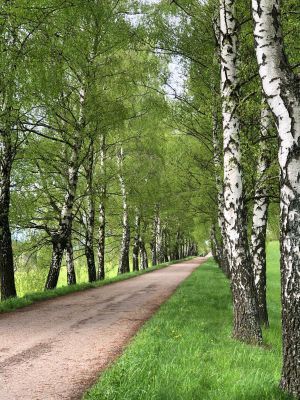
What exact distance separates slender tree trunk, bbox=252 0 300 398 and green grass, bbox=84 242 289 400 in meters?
0.54

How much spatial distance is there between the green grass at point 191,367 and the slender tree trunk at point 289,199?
0.54 meters

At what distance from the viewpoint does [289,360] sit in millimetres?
5148

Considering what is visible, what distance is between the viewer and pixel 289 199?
5078 millimetres

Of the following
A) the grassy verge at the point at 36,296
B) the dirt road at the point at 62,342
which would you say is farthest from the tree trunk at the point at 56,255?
the dirt road at the point at 62,342

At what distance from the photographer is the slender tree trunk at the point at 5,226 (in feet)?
42.2

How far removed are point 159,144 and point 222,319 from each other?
18439 mm

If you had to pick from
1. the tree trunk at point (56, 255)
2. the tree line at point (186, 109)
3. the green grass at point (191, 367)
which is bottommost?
the green grass at point (191, 367)

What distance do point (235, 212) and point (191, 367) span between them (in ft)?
11.4

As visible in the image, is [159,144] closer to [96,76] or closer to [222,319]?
[96,76]

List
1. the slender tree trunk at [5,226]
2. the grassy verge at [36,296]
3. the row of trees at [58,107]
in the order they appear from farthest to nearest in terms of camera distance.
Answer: the slender tree trunk at [5,226]
the grassy verge at [36,296]
the row of trees at [58,107]

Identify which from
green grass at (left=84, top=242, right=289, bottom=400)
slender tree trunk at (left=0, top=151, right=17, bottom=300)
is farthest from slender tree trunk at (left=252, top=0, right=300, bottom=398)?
slender tree trunk at (left=0, top=151, right=17, bottom=300)

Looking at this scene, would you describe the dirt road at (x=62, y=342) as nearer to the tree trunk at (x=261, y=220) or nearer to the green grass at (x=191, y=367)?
the green grass at (x=191, y=367)

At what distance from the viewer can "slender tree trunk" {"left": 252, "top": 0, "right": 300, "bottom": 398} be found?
16.5ft

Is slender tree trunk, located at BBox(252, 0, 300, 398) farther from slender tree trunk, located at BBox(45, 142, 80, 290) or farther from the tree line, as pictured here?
slender tree trunk, located at BBox(45, 142, 80, 290)
